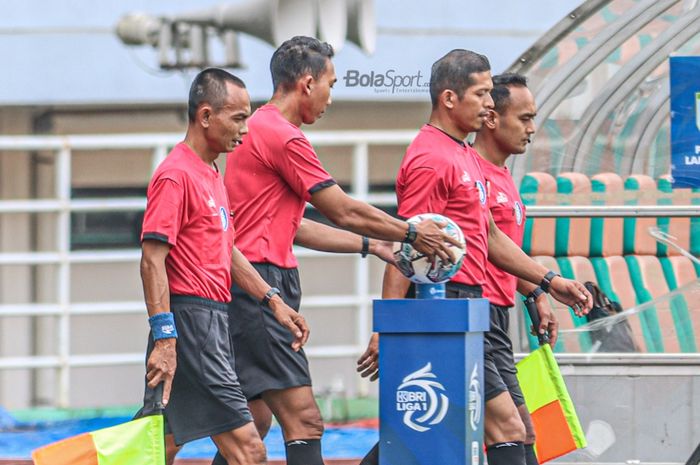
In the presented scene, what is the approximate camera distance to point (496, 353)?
697 centimetres

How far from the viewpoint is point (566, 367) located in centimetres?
864

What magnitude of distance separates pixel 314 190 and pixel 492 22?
17.0 feet

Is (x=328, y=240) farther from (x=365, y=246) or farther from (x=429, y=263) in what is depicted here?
(x=429, y=263)

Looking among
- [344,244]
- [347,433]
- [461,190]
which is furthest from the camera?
[347,433]

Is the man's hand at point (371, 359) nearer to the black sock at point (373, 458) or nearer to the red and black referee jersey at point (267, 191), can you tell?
the black sock at point (373, 458)

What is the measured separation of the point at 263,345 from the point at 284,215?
0.51 m

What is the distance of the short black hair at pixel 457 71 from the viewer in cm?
686

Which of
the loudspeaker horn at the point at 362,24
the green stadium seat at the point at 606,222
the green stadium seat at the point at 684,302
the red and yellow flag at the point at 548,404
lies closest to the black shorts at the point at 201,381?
the red and yellow flag at the point at 548,404

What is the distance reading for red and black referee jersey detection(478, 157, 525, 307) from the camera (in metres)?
7.15

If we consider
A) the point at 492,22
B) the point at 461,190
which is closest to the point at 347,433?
the point at 492,22

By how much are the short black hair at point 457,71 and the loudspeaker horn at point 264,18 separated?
385 cm

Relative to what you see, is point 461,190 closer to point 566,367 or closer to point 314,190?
point 314,190

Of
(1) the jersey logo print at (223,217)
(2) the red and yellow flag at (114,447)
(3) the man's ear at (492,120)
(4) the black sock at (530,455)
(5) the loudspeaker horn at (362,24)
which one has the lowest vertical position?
(4) the black sock at (530,455)

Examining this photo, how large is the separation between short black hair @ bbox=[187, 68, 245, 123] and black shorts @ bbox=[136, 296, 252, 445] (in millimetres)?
716
